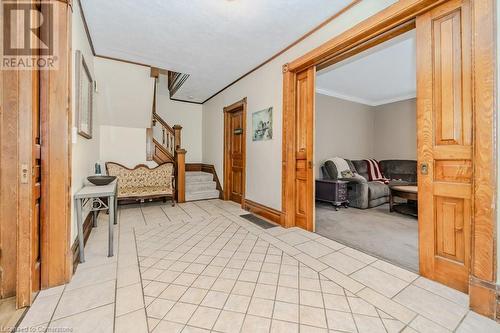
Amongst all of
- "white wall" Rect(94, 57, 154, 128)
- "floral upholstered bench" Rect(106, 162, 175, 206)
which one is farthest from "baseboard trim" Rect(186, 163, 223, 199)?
"white wall" Rect(94, 57, 154, 128)

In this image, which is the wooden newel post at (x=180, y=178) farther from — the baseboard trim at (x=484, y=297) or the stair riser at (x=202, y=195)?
the baseboard trim at (x=484, y=297)

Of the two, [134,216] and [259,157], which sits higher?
[259,157]

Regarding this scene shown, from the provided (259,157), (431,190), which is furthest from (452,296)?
(259,157)

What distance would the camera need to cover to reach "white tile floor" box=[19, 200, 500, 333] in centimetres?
131

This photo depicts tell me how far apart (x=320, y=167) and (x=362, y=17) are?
368 cm

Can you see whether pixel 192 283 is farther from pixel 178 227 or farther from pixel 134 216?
pixel 134 216

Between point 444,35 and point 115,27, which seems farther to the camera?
point 115,27

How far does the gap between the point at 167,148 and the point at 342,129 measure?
15.7 feet

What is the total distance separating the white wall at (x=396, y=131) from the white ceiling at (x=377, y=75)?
0.78 feet

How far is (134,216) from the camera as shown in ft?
12.2

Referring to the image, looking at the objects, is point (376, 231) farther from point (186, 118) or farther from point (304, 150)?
point (186, 118)

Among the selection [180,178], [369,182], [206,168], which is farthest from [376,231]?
[206,168]

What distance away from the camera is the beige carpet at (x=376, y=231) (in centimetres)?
234

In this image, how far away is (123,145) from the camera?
469 cm
